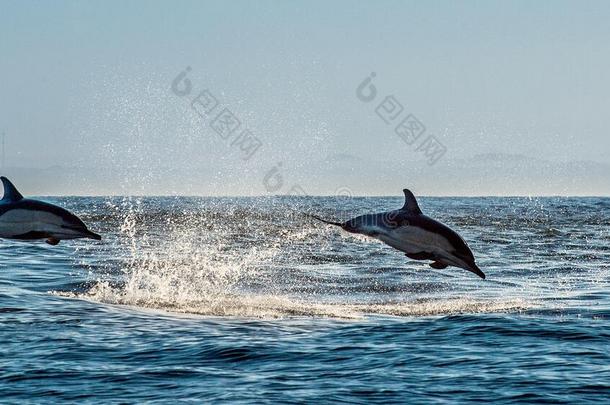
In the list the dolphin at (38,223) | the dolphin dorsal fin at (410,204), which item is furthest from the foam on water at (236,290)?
the dolphin at (38,223)

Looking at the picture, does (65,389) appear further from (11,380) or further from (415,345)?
(415,345)

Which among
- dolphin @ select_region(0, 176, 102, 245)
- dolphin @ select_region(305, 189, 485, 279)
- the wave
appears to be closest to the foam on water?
the wave

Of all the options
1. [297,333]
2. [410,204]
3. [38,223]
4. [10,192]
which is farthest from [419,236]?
[297,333]

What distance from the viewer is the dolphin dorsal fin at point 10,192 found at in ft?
41.4

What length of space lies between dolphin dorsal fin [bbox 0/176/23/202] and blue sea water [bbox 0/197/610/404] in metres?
3.27

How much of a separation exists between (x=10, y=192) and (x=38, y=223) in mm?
966

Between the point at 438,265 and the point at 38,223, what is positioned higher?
the point at 38,223

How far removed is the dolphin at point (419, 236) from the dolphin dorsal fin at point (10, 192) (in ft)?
13.3

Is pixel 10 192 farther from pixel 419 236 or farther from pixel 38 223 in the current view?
pixel 419 236

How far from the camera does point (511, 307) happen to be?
2452 cm

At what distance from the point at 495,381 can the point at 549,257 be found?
30392 millimetres

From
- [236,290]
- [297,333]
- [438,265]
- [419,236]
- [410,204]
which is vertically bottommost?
[297,333]

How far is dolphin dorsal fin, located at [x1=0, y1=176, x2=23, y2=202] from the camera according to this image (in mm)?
12633

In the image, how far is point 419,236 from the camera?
12.7 metres
